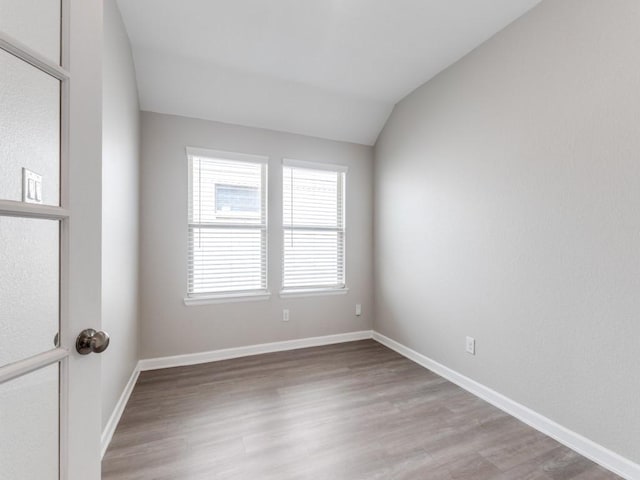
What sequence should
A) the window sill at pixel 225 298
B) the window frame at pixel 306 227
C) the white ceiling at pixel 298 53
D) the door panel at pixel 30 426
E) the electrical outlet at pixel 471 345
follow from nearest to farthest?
the door panel at pixel 30 426 < the white ceiling at pixel 298 53 < the electrical outlet at pixel 471 345 < the window sill at pixel 225 298 < the window frame at pixel 306 227

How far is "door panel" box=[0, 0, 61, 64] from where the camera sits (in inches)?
25.0

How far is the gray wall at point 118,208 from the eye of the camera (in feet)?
5.85

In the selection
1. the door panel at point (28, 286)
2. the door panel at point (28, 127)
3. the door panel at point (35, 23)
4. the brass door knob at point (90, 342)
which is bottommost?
the brass door knob at point (90, 342)

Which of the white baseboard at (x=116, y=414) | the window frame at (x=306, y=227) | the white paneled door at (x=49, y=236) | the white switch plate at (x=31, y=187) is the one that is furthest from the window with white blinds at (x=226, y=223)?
the white switch plate at (x=31, y=187)

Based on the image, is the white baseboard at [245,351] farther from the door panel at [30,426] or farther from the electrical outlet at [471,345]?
the door panel at [30,426]

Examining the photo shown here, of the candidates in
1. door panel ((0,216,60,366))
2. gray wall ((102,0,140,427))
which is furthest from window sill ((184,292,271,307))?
door panel ((0,216,60,366))

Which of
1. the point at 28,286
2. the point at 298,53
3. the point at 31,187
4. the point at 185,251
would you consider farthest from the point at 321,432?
the point at 298,53

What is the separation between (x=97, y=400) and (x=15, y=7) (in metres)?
0.98

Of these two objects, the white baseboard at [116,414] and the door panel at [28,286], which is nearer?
the door panel at [28,286]

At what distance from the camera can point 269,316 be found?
3324 mm

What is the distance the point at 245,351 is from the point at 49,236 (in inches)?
108

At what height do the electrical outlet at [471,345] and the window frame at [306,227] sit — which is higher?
the window frame at [306,227]

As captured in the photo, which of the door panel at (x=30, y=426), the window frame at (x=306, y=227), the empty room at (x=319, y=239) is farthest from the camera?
the window frame at (x=306, y=227)

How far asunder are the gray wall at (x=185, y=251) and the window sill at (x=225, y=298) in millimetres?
52
